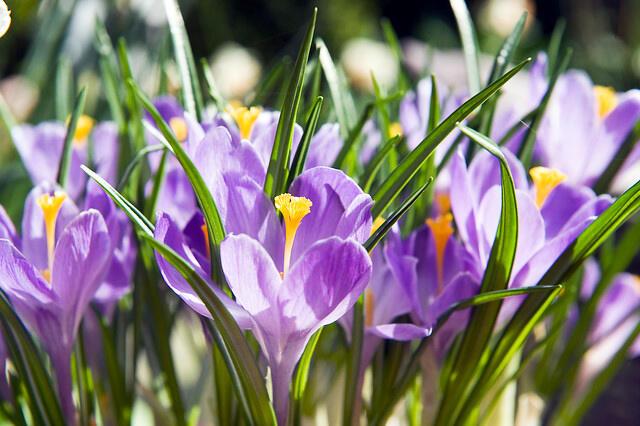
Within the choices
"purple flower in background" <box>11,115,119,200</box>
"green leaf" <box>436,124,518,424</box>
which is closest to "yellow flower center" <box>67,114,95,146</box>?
"purple flower in background" <box>11,115,119,200</box>

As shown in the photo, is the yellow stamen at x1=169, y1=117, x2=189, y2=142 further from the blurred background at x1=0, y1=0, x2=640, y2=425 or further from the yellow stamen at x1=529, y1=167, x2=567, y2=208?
the yellow stamen at x1=529, y1=167, x2=567, y2=208

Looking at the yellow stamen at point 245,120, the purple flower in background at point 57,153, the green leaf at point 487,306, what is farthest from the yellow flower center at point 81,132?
the green leaf at point 487,306

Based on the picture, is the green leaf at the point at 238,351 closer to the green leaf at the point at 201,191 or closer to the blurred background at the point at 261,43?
the green leaf at the point at 201,191

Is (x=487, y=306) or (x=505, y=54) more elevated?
(x=505, y=54)

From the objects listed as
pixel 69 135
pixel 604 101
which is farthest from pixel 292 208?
pixel 604 101

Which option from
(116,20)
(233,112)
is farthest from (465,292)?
(116,20)

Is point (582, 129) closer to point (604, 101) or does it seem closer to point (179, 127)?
point (604, 101)
